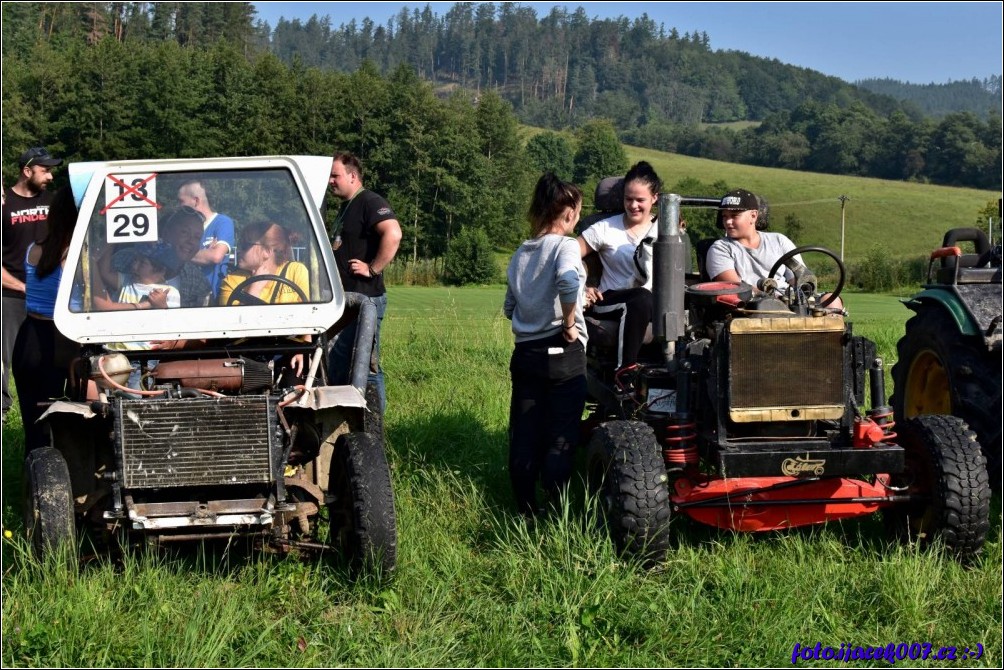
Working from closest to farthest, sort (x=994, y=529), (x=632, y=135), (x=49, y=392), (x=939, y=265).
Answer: (x=994, y=529) < (x=49, y=392) < (x=939, y=265) < (x=632, y=135)

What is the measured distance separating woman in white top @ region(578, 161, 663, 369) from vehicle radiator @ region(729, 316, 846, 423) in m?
1.12

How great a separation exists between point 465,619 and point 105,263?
7.21 feet

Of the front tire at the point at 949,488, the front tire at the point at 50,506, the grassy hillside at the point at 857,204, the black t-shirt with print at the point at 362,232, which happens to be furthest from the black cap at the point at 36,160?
the grassy hillside at the point at 857,204

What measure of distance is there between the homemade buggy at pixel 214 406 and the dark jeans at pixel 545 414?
98 centimetres

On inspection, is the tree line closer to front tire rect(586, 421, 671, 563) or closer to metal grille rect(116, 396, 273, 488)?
metal grille rect(116, 396, 273, 488)

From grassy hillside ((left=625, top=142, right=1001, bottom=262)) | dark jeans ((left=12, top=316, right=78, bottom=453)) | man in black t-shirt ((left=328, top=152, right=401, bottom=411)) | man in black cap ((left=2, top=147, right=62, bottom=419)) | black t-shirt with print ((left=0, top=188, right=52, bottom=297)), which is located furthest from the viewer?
grassy hillside ((left=625, top=142, right=1001, bottom=262))

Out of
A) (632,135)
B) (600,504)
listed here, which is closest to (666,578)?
(600,504)

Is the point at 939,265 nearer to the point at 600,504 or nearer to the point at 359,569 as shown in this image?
the point at 600,504

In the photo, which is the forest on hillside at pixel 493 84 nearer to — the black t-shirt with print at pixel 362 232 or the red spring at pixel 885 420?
the black t-shirt with print at pixel 362 232

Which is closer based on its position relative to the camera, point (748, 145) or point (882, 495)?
point (882, 495)

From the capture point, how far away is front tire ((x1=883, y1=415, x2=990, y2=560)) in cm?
527

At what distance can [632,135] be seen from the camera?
4673 inches

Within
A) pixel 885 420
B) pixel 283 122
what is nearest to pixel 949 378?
pixel 885 420

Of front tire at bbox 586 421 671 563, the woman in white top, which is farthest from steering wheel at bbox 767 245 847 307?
front tire at bbox 586 421 671 563
